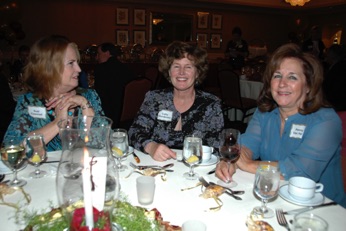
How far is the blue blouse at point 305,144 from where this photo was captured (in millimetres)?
1646

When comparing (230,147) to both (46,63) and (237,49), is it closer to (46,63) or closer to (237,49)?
(46,63)

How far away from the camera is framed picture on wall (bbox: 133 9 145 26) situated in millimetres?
10641

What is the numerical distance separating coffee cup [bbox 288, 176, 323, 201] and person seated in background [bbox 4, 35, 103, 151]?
150 centimetres

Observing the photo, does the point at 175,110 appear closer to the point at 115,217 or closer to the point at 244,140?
the point at 244,140

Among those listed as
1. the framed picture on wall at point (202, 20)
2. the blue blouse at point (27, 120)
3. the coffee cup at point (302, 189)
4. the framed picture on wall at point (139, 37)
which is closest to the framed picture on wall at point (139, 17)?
the framed picture on wall at point (139, 37)

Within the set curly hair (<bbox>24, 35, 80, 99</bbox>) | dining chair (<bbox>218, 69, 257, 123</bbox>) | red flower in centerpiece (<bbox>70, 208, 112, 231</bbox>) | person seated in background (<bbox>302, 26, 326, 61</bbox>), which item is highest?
person seated in background (<bbox>302, 26, 326, 61</bbox>)

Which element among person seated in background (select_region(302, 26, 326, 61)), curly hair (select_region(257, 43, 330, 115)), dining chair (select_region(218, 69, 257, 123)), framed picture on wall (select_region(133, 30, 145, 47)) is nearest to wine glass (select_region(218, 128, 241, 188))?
curly hair (select_region(257, 43, 330, 115))

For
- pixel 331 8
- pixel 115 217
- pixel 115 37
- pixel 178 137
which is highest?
pixel 331 8

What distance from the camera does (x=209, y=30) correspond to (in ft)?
40.3

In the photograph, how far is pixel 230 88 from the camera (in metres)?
5.55

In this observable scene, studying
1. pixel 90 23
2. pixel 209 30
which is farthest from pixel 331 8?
pixel 90 23

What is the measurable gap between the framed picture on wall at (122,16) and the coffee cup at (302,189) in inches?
399

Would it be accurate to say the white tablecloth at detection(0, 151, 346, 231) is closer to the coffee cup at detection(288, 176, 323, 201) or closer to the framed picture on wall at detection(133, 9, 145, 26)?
the coffee cup at detection(288, 176, 323, 201)

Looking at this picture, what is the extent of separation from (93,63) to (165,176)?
666cm
